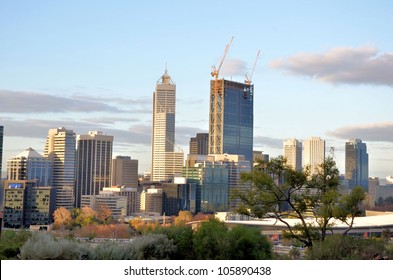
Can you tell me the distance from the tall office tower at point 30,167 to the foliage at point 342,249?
6213 cm

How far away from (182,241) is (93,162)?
77.7 meters

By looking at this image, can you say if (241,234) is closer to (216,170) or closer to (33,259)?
(33,259)

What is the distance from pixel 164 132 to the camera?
4911 inches

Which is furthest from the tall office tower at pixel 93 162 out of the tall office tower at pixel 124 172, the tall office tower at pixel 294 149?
the tall office tower at pixel 294 149

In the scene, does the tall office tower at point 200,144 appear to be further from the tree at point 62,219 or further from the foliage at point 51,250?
the foliage at point 51,250

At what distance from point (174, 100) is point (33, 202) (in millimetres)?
72422

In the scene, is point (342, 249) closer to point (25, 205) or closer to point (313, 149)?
point (25, 205)

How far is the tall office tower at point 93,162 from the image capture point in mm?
83000

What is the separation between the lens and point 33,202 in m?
57.7

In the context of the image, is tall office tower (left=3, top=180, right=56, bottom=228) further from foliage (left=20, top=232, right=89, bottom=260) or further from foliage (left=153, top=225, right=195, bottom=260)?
foliage (left=20, top=232, right=89, bottom=260)

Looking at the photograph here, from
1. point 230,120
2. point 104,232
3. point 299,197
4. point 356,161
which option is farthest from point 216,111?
point 299,197

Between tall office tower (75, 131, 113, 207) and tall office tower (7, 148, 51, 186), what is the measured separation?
340 inches

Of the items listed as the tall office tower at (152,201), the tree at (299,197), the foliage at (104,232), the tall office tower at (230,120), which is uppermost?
the tall office tower at (230,120)

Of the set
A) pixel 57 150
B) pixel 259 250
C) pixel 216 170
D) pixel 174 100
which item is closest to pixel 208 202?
pixel 216 170
